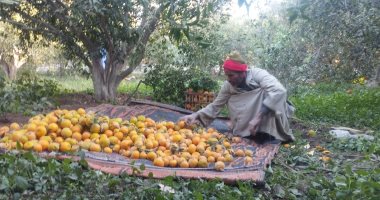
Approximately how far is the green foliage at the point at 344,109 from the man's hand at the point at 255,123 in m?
3.13

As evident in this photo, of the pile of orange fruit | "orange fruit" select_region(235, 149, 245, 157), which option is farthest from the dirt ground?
"orange fruit" select_region(235, 149, 245, 157)

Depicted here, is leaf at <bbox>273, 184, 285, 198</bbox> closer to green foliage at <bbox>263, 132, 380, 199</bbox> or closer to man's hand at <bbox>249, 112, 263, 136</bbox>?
green foliage at <bbox>263, 132, 380, 199</bbox>

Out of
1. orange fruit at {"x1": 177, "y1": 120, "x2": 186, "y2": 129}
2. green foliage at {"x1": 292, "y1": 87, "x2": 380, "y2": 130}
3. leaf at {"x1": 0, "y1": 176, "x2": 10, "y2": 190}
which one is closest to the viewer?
leaf at {"x1": 0, "y1": 176, "x2": 10, "y2": 190}

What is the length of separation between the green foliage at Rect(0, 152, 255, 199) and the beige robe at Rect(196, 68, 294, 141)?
1.75 meters

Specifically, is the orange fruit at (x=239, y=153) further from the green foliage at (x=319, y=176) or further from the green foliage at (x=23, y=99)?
the green foliage at (x=23, y=99)

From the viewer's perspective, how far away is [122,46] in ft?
27.3

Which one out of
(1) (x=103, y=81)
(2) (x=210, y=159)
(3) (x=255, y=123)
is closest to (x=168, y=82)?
(1) (x=103, y=81)

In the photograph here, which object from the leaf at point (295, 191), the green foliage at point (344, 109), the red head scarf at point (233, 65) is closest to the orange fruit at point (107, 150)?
the leaf at point (295, 191)

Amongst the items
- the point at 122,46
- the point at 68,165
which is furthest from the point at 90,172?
the point at 122,46

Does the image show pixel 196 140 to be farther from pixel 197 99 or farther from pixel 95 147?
pixel 197 99

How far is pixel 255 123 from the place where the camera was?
16.0ft

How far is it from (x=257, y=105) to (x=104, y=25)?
3.25 m

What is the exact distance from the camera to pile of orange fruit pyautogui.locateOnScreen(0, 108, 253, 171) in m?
3.76

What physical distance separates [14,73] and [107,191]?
46.7 ft
